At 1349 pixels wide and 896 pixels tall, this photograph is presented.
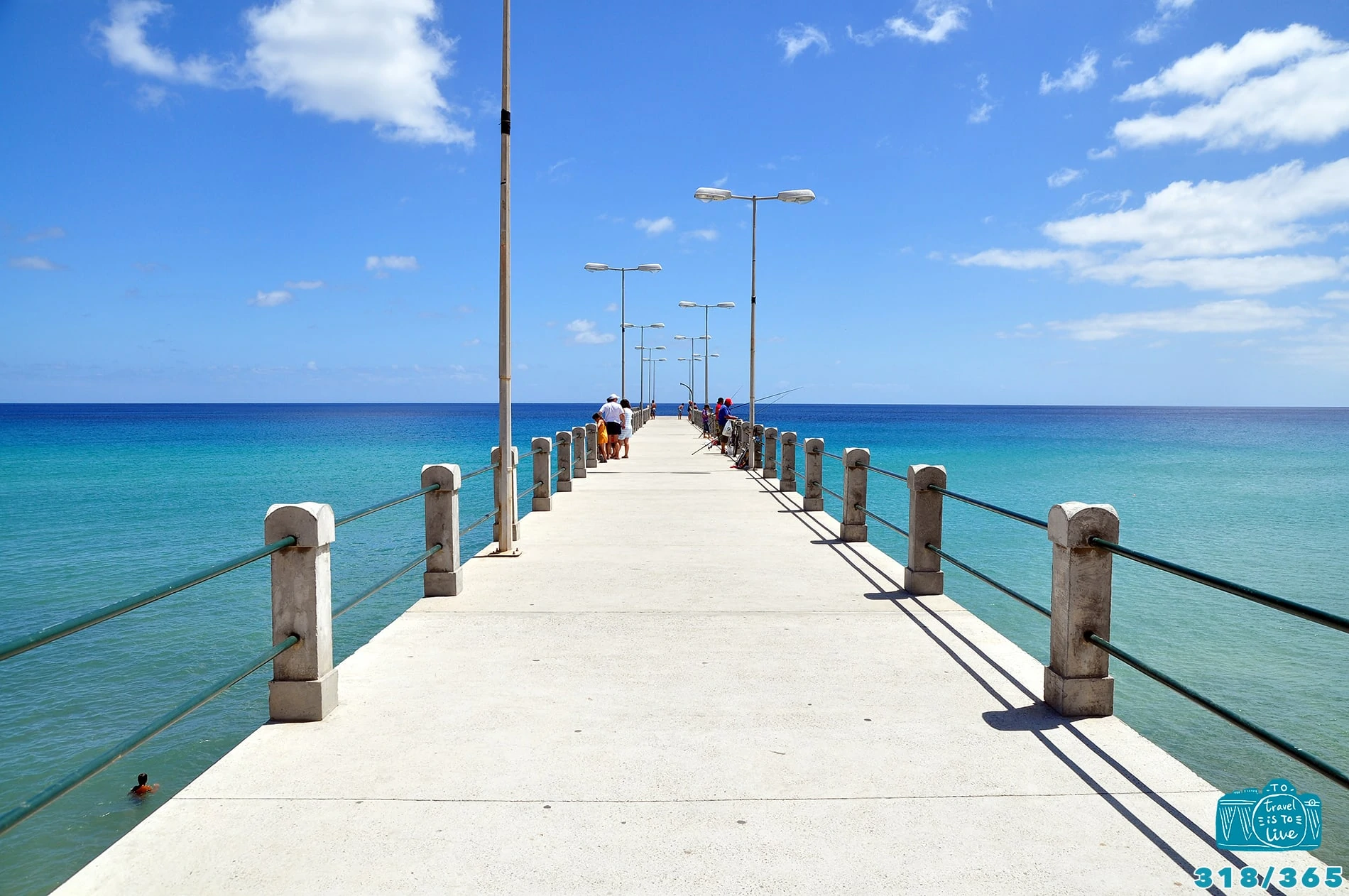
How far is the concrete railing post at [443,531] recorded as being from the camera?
26.2ft

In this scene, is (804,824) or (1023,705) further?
(1023,705)

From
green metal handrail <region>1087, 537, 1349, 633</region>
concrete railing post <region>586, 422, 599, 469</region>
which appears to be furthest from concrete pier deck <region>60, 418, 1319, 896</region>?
concrete railing post <region>586, 422, 599, 469</region>

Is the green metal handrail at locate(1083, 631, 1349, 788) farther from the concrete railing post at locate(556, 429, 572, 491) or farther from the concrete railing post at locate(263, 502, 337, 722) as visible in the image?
the concrete railing post at locate(556, 429, 572, 491)

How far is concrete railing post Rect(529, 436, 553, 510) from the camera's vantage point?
46.9 ft

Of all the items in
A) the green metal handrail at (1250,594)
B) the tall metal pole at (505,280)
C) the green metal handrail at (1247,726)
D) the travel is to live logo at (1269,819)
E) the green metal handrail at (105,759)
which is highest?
the tall metal pole at (505,280)

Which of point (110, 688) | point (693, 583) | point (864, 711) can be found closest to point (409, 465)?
point (110, 688)

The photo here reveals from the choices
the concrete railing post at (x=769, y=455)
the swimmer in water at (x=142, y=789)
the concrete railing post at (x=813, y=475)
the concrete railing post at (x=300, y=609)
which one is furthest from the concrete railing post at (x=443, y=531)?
the concrete railing post at (x=769, y=455)

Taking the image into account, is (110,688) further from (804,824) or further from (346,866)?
(804,824)

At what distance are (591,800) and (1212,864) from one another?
2595mm

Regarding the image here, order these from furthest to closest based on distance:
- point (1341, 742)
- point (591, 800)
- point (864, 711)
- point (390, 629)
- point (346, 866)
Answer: point (1341, 742), point (390, 629), point (864, 711), point (591, 800), point (346, 866)

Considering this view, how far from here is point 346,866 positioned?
3492mm

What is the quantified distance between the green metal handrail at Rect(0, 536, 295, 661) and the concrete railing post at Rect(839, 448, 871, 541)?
7.44 m

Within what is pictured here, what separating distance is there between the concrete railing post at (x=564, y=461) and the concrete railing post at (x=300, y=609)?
12.3 meters

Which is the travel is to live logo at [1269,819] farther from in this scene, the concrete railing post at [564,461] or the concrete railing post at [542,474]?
the concrete railing post at [564,461]
